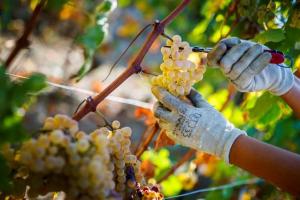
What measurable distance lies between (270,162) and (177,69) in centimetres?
35

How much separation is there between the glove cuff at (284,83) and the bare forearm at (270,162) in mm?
247

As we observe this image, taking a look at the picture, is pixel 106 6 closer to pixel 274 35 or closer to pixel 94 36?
pixel 94 36

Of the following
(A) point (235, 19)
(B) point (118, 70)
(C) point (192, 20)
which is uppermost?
(A) point (235, 19)

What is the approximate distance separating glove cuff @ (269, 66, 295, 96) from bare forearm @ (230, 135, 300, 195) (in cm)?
25

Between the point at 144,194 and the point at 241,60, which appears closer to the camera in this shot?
the point at 144,194

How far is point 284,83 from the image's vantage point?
1.48 meters

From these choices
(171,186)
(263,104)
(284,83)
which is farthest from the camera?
(171,186)

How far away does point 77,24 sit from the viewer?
5.10 metres

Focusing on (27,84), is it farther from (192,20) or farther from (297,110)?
(192,20)

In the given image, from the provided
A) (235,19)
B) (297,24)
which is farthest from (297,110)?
(235,19)

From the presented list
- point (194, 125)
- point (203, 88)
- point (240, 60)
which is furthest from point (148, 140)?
point (203, 88)

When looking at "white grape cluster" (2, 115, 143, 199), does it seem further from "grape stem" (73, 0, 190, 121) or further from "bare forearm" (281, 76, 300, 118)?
"bare forearm" (281, 76, 300, 118)

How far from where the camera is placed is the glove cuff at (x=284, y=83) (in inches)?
57.9

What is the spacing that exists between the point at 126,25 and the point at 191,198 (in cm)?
279
